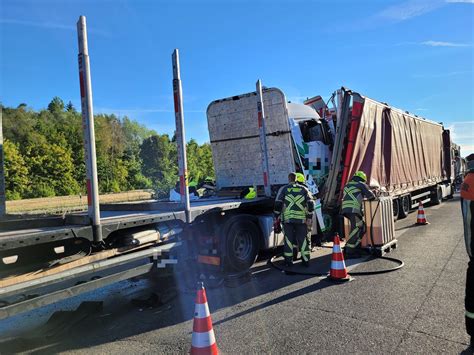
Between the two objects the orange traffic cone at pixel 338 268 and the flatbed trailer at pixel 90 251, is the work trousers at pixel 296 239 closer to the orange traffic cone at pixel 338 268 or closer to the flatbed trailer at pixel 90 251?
the orange traffic cone at pixel 338 268

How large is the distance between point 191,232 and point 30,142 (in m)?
43.2

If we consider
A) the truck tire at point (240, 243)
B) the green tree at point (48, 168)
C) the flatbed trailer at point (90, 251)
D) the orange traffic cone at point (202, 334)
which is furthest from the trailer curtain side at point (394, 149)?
the green tree at point (48, 168)

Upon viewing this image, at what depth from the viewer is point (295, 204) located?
21.1 ft

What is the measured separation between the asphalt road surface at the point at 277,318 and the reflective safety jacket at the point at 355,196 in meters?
1.26

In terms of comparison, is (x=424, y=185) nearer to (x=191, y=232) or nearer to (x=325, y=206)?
(x=325, y=206)

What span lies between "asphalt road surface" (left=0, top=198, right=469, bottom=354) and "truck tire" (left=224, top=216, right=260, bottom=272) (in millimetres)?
290

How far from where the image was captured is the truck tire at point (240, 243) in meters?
5.85

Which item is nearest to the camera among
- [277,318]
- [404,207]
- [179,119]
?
[277,318]

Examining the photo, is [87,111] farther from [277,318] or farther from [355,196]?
[355,196]

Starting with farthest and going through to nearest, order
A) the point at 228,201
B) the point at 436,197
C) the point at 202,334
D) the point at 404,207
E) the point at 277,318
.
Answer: the point at 436,197 → the point at 404,207 → the point at 228,201 → the point at 277,318 → the point at 202,334

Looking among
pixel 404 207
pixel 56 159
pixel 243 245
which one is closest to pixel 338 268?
pixel 243 245

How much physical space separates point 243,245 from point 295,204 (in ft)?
3.69

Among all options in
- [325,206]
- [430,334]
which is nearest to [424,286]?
[430,334]

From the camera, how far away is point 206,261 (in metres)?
5.79
